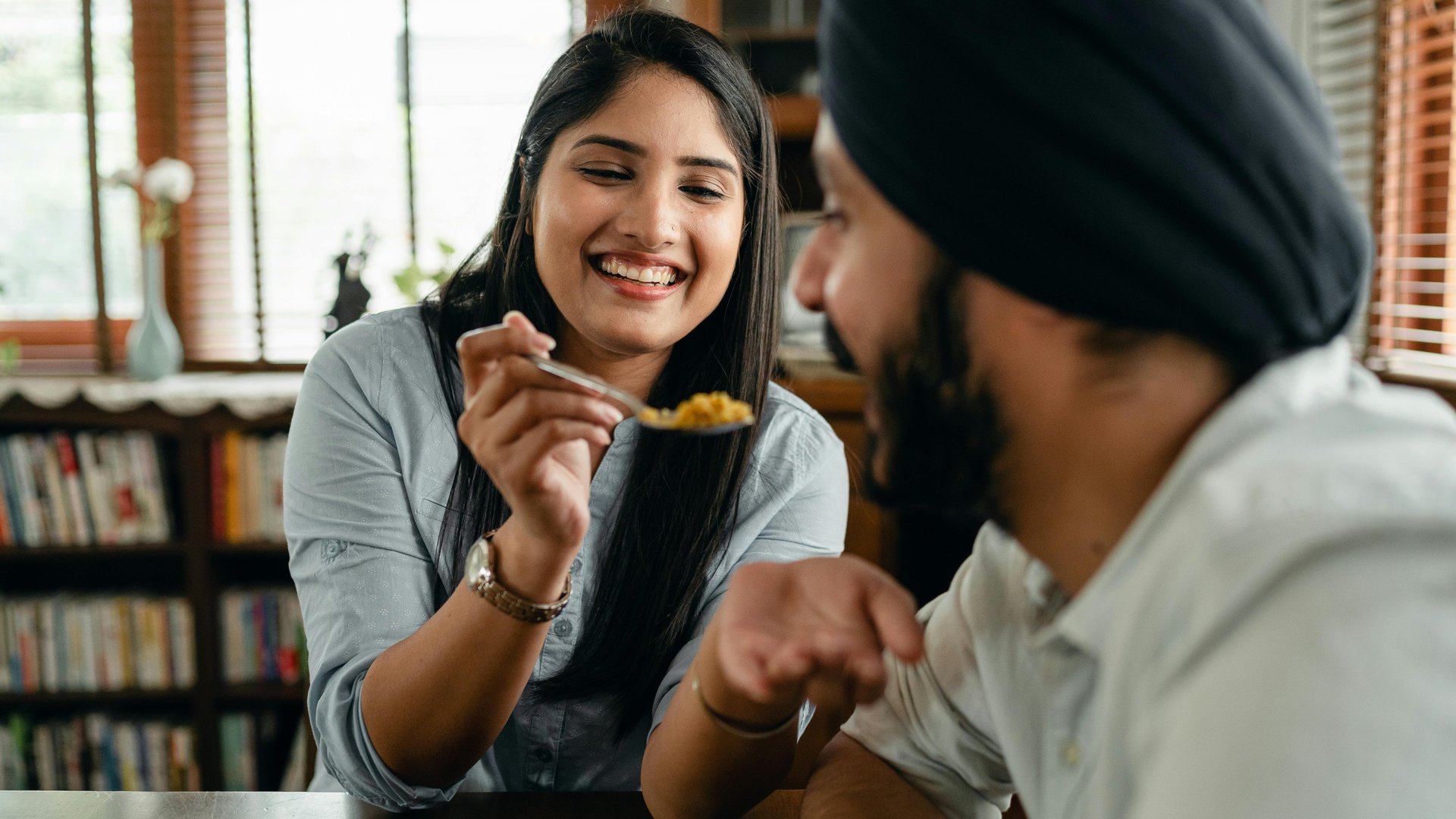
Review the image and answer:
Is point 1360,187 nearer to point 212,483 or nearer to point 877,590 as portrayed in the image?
point 877,590

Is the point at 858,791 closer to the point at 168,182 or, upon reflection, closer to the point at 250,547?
the point at 250,547

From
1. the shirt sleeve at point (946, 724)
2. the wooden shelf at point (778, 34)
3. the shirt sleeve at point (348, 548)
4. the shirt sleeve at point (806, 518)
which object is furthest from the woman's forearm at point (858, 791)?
the wooden shelf at point (778, 34)

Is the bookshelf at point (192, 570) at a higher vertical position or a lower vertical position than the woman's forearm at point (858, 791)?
lower

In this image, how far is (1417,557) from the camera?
522 millimetres

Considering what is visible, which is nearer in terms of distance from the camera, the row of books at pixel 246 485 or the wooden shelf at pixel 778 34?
the row of books at pixel 246 485

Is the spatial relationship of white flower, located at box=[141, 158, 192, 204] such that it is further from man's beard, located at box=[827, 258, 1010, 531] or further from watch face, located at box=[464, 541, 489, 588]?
man's beard, located at box=[827, 258, 1010, 531]

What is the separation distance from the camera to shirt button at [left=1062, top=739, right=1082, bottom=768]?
2.63ft

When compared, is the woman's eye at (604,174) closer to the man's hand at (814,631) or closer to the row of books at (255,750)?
the man's hand at (814,631)

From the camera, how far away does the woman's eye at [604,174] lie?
137 cm

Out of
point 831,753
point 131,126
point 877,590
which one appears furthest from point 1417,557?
point 131,126

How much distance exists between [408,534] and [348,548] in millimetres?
74

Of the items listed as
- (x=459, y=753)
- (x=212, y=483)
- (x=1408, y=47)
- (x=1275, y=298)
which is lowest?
(x=212, y=483)

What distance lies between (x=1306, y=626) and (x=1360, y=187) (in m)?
2.52

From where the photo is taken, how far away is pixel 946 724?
988mm
